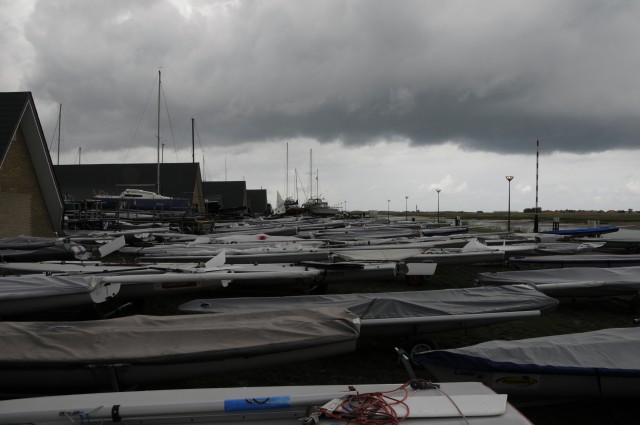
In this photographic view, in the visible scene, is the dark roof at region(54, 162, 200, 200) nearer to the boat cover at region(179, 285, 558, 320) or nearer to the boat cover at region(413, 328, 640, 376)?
the boat cover at region(179, 285, 558, 320)

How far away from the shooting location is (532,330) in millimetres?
8398

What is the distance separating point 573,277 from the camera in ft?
34.2

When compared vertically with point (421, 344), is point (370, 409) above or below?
above

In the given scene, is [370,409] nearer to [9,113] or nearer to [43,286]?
[43,286]

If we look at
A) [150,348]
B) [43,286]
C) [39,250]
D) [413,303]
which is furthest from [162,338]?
[39,250]

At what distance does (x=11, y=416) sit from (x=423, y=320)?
4816mm

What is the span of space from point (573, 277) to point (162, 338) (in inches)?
367

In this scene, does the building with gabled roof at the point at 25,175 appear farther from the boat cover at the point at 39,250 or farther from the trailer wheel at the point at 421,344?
the trailer wheel at the point at 421,344

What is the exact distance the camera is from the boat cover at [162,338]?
15.3ft

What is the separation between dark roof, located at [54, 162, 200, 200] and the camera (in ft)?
152

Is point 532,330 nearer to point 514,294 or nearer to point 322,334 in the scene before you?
point 514,294

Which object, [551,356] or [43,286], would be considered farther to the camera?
[43,286]

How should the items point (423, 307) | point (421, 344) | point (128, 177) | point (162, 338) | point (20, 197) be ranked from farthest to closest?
point (128, 177)
point (20, 197)
point (423, 307)
point (421, 344)
point (162, 338)

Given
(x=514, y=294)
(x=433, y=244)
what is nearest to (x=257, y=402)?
(x=514, y=294)
